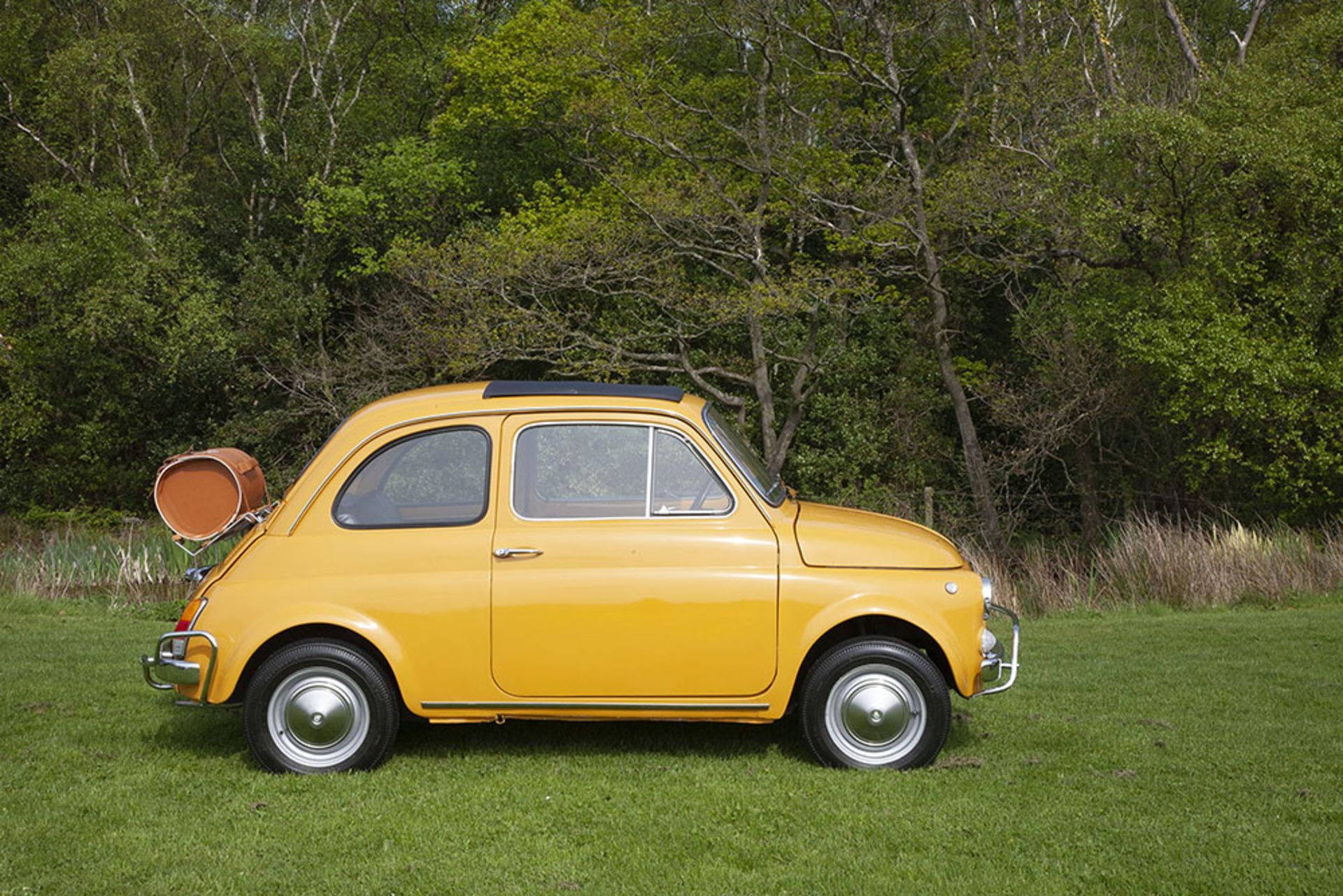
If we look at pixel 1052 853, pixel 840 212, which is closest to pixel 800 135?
pixel 840 212

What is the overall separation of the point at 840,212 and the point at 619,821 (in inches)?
782

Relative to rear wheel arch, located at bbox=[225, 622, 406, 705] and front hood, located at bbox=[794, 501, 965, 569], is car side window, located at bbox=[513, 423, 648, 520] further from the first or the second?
rear wheel arch, located at bbox=[225, 622, 406, 705]

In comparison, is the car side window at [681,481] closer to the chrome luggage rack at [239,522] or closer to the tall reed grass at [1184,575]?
the chrome luggage rack at [239,522]

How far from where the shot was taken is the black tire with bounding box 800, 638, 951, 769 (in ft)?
20.6

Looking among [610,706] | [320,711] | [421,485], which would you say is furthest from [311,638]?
[610,706]

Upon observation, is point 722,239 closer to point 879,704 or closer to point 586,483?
point 586,483

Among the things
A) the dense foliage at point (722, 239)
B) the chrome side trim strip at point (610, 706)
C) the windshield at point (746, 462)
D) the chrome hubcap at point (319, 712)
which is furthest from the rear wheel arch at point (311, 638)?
the dense foliage at point (722, 239)

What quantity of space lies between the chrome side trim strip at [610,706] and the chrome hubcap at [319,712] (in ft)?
1.15

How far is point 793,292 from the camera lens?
2384 cm

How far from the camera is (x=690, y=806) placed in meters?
5.84

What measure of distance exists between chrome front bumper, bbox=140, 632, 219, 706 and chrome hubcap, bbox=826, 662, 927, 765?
3047 mm

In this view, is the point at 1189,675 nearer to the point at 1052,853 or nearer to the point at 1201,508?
the point at 1052,853

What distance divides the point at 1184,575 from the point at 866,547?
9031 mm

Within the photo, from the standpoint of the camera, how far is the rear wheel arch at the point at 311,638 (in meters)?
6.41
